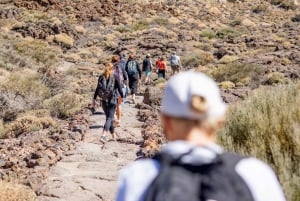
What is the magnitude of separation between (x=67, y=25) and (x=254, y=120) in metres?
42.1

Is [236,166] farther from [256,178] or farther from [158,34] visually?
[158,34]

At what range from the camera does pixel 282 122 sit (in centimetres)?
598

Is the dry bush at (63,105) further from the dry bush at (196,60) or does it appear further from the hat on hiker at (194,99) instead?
the dry bush at (196,60)

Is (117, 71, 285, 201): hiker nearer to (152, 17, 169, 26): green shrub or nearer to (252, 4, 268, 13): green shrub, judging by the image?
(152, 17, 169, 26): green shrub

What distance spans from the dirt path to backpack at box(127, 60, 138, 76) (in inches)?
125

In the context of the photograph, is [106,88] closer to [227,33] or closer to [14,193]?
[14,193]

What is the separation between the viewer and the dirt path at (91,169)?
8.72 meters

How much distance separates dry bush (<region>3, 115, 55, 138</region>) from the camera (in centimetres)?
1508

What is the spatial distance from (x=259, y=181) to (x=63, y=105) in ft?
52.8

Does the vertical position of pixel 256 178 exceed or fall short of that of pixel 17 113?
it exceeds it

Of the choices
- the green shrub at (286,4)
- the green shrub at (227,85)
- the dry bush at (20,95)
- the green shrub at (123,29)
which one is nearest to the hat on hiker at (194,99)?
the dry bush at (20,95)

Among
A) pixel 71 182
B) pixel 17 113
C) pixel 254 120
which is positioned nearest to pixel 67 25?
pixel 17 113

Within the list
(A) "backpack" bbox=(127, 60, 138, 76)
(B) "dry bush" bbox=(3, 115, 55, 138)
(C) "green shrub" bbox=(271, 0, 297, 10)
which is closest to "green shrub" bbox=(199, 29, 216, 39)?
(C) "green shrub" bbox=(271, 0, 297, 10)

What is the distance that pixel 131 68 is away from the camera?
17.8 m
